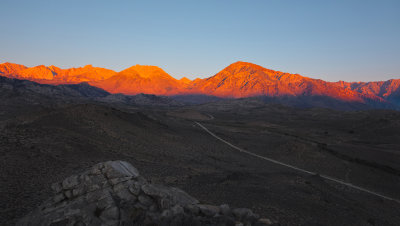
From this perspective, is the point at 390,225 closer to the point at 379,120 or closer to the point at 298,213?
the point at 298,213

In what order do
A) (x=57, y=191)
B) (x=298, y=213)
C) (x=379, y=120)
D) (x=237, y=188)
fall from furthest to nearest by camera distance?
(x=379, y=120) < (x=237, y=188) < (x=298, y=213) < (x=57, y=191)

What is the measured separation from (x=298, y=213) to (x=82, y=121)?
2614 cm

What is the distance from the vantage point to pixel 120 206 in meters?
9.87

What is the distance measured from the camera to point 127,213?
9.61 m

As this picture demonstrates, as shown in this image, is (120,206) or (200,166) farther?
(200,166)

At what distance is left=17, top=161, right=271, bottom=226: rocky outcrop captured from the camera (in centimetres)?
927

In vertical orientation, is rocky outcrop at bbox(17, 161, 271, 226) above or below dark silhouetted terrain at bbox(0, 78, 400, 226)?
above

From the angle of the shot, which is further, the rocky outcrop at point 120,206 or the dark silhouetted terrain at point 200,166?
the dark silhouetted terrain at point 200,166

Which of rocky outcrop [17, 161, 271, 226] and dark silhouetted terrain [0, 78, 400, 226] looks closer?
rocky outcrop [17, 161, 271, 226]

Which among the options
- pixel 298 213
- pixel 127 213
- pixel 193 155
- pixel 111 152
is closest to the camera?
pixel 127 213

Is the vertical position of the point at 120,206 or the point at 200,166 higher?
the point at 120,206

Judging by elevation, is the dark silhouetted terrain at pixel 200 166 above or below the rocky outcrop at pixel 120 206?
below

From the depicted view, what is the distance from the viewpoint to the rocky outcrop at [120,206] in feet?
30.4

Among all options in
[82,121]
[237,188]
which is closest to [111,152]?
[82,121]
